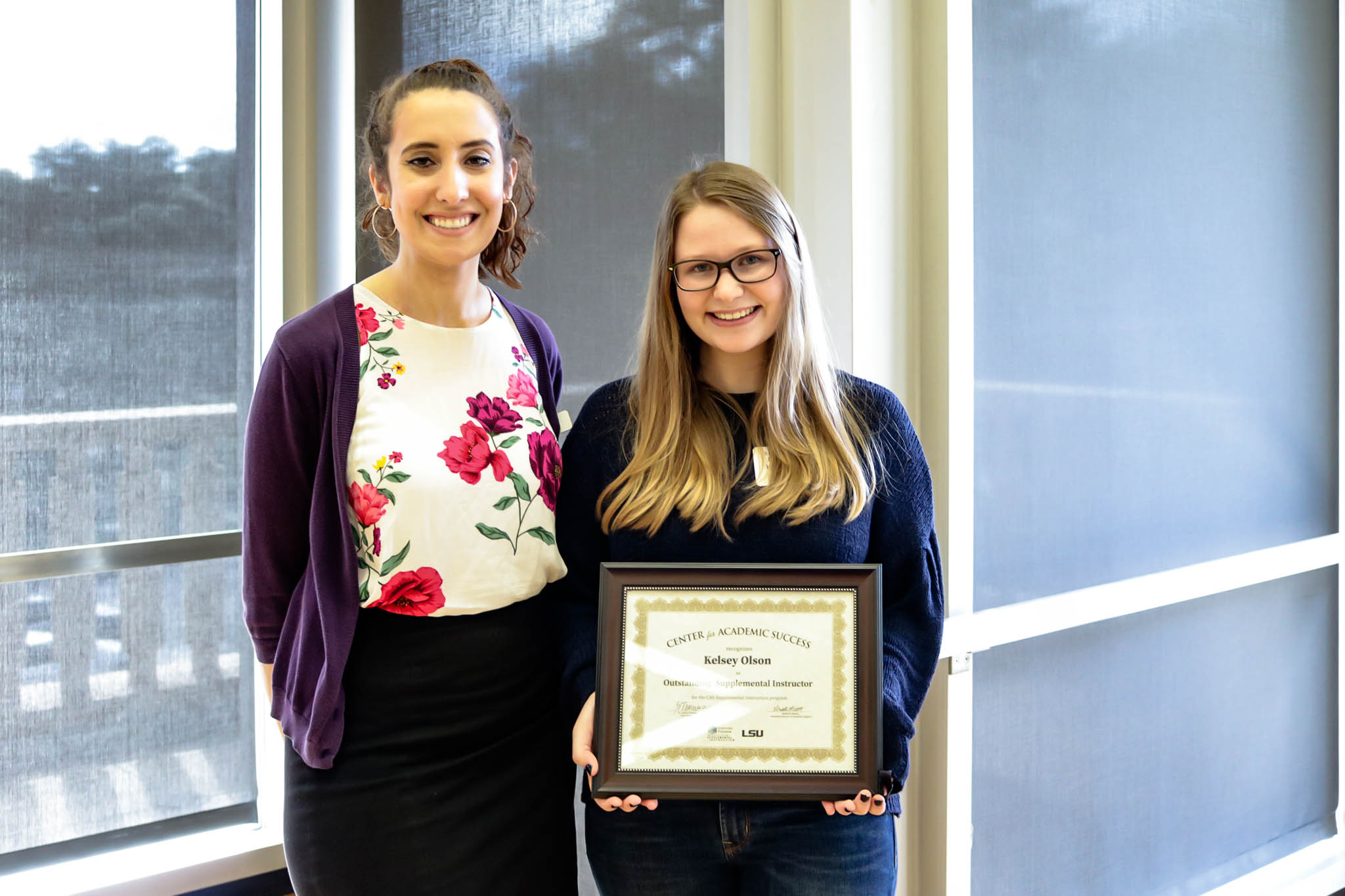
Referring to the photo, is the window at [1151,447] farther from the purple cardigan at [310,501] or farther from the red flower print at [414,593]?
the purple cardigan at [310,501]

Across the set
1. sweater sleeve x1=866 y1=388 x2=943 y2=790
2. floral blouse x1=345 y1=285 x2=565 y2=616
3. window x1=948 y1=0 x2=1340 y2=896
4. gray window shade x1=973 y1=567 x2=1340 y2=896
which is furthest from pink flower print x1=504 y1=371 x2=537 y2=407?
gray window shade x1=973 y1=567 x2=1340 y2=896

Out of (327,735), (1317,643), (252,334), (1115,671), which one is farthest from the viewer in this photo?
(1317,643)

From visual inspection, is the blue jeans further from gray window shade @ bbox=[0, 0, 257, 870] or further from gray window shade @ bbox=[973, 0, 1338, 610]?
gray window shade @ bbox=[0, 0, 257, 870]

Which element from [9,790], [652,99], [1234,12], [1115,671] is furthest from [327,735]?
[1234,12]

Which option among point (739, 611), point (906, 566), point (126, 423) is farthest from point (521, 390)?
point (126, 423)

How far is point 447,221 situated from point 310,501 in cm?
42

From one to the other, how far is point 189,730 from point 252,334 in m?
1.01

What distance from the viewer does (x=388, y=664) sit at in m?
1.31

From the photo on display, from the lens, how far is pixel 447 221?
4.32 feet

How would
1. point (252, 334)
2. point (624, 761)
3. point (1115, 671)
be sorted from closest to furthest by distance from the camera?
1. point (624, 761)
2. point (1115, 671)
3. point (252, 334)

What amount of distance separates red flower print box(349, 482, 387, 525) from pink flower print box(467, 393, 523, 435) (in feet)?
0.55

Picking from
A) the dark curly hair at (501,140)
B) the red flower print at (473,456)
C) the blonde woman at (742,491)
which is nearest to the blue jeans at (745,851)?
the blonde woman at (742,491)

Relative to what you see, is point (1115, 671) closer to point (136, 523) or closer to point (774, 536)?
point (774, 536)

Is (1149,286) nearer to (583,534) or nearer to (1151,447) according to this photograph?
(1151,447)
